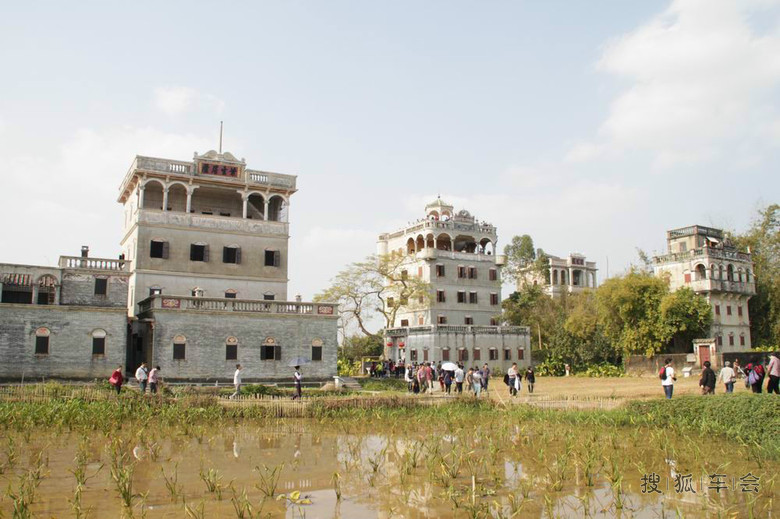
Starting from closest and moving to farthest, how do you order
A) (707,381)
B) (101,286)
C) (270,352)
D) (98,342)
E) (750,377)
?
(750,377) < (707,381) < (98,342) < (101,286) < (270,352)

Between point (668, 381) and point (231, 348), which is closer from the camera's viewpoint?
point (668, 381)

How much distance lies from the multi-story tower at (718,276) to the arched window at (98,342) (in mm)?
40561

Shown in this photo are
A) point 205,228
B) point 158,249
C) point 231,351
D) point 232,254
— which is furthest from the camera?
point 232,254

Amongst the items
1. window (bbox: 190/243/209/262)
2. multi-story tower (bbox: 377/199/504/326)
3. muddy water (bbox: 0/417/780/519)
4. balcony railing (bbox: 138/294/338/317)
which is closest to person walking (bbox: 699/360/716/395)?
muddy water (bbox: 0/417/780/519)

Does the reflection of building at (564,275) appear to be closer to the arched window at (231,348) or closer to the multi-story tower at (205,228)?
the multi-story tower at (205,228)

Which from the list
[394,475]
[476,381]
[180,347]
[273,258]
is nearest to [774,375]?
[476,381]

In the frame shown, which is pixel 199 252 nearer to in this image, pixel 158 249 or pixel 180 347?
pixel 158 249

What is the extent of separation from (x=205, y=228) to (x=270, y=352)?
825 cm

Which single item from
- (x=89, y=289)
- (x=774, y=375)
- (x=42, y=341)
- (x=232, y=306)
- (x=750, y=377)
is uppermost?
(x=89, y=289)

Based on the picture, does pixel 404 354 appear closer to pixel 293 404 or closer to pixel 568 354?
pixel 568 354

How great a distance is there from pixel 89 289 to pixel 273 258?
33.3 feet

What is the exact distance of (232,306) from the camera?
32.2 meters

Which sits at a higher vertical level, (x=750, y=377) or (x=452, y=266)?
(x=452, y=266)

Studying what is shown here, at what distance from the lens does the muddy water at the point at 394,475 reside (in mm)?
9398
